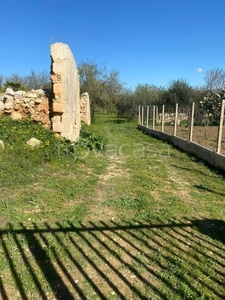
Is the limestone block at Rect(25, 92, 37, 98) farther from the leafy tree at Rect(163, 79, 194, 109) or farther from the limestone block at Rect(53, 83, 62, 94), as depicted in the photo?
the leafy tree at Rect(163, 79, 194, 109)

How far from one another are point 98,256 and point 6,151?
436cm

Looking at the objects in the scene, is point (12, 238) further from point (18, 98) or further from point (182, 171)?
point (18, 98)

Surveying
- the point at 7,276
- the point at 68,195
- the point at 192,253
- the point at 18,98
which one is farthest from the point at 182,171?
the point at 18,98

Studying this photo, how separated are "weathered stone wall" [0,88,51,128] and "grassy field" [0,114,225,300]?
79.5 inches

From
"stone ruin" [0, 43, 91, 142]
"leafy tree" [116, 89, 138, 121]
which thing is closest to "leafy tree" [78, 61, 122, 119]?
"leafy tree" [116, 89, 138, 121]

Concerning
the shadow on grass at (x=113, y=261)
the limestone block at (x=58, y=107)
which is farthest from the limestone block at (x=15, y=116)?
the shadow on grass at (x=113, y=261)

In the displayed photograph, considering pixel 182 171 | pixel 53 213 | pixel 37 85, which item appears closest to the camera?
pixel 53 213

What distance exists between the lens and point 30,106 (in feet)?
28.6

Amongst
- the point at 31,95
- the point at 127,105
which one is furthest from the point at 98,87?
the point at 31,95

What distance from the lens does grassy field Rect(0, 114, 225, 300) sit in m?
2.47

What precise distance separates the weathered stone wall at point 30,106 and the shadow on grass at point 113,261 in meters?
5.76

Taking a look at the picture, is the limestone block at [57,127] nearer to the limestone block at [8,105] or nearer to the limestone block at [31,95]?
the limestone block at [31,95]

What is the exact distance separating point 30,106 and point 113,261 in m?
7.10

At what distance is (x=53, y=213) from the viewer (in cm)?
396
